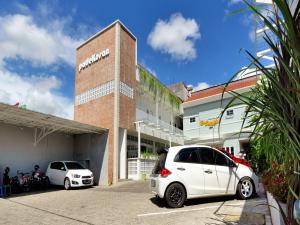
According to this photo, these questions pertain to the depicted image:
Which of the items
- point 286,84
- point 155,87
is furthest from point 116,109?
point 286,84

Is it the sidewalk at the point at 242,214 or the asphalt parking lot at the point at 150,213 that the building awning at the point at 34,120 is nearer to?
the asphalt parking lot at the point at 150,213

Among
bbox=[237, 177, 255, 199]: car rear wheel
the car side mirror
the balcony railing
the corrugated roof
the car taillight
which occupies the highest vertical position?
the corrugated roof

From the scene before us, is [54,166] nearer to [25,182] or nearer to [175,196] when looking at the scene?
[25,182]

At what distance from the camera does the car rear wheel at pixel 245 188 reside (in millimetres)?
8516

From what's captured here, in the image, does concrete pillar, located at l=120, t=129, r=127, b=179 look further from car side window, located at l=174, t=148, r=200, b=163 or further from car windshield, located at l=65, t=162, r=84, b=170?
car side window, located at l=174, t=148, r=200, b=163

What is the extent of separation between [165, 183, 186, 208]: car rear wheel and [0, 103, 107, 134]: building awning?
8082 millimetres

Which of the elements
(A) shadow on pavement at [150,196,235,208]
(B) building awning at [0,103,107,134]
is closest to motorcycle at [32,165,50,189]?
(B) building awning at [0,103,107,134]

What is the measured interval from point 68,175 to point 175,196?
30.6 feet

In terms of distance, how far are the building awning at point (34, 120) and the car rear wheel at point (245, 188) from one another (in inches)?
381

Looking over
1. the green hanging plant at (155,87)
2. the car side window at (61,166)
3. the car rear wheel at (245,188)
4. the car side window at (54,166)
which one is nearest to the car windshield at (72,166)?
the car side window at (61,166)

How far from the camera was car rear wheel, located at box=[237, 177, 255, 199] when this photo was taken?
8516mm

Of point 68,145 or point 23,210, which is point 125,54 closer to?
point 68,145

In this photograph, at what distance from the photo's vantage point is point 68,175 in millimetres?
15656

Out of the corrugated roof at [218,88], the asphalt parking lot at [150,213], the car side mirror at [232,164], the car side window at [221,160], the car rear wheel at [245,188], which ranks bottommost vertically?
the asphalt parking lot at [150,213]
